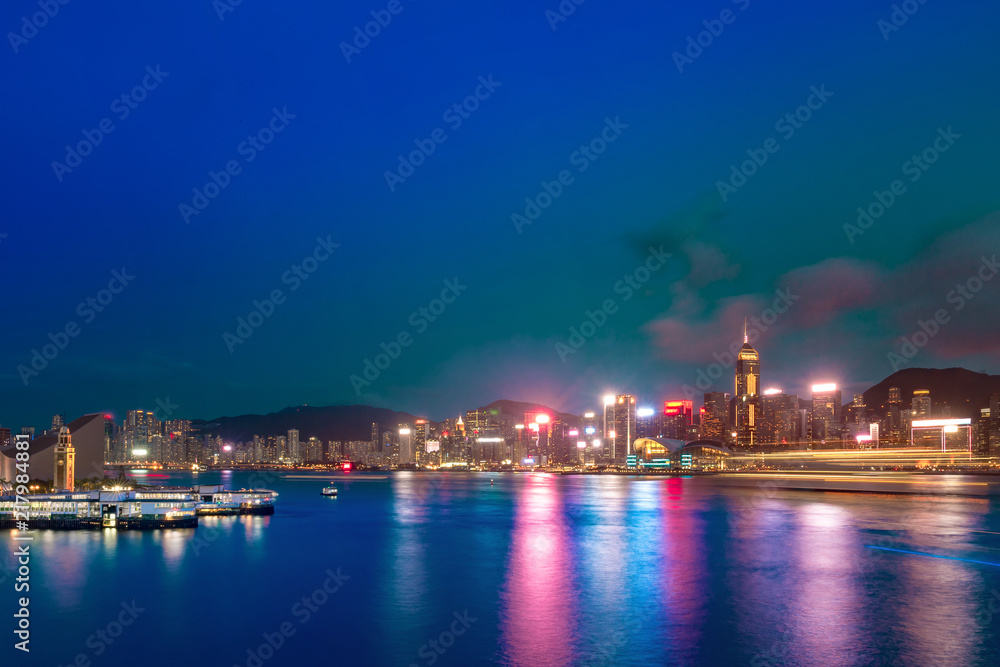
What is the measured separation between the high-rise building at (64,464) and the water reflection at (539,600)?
5661 cm

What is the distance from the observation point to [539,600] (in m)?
34.8

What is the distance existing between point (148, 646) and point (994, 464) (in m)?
222

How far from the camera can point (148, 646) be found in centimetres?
2747

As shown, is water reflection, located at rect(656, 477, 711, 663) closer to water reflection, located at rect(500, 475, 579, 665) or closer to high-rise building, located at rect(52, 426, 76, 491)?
water reflection, located at rect(500, 475, 579, 665)

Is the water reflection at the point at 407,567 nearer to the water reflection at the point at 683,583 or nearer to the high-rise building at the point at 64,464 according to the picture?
the water reflection at the point at 683,583

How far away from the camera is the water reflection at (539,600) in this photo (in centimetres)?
2627

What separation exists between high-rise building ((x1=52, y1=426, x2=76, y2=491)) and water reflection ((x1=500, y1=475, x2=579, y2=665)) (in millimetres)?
56613

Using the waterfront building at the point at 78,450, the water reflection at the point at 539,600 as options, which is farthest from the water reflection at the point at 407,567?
the waterfront building at the point at 78,450

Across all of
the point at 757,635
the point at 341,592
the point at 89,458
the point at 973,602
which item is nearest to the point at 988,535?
the point at 973,602

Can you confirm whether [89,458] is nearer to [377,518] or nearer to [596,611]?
[377,518]

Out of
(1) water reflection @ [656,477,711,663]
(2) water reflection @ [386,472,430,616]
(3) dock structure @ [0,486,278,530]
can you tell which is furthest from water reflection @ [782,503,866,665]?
(3) dock structure @ [0,486,278,530]

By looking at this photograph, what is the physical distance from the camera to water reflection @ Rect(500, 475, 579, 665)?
26269 millimetres

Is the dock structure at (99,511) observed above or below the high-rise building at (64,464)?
below

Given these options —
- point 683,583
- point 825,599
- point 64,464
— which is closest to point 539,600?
point 683,583
